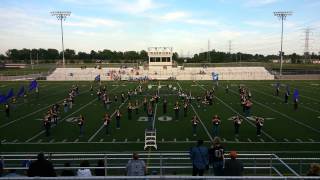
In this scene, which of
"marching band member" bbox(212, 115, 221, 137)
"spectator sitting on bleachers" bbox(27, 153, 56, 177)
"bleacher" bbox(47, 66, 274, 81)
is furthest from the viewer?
"bleacher" bbox(47, 66, 274, 81)

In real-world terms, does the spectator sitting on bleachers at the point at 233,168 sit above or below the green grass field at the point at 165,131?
above

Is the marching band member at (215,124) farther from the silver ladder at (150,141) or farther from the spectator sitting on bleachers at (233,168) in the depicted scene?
the spectator sitting on bleachers at (233,168)

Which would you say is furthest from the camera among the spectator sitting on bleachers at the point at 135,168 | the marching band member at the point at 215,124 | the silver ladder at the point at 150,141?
the marching band member at the point at 215,124

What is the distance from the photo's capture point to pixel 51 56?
150 meters

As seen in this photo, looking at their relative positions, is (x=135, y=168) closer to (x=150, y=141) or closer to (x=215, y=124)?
(x=150, y=141)

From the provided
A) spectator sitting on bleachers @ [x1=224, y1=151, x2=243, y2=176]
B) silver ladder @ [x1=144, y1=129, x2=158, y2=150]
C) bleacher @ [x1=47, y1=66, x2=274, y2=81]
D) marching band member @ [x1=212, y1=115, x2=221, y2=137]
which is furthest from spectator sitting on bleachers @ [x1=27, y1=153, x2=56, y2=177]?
bleacher @ [x1=47, y1=66, x2=274, y2=81]

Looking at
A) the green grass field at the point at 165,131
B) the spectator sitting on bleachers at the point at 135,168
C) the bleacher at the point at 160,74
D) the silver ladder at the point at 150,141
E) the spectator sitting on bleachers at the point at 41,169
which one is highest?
the spectator sitting on bleachers at the point at 41,169

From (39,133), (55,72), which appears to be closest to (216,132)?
(39,133)

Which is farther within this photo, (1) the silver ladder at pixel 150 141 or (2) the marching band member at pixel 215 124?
(2) the marching band member at pixel 215 124

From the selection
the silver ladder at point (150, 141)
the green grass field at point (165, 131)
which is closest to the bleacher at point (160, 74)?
the green grass field at point (165, 131)

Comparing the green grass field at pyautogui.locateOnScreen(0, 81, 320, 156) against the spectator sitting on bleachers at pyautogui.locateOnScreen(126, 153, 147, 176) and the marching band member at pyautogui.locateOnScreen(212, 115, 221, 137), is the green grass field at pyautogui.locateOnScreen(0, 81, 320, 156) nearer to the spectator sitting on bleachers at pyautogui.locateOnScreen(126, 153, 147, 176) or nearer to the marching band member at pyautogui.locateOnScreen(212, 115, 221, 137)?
the marching band member at pyautogui.locateOnScreen(212, 115, 221, 137)

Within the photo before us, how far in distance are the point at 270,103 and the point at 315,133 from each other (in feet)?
38.9

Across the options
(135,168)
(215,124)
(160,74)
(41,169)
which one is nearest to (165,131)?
(215,124)

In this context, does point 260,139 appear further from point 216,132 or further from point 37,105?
point 37,105
